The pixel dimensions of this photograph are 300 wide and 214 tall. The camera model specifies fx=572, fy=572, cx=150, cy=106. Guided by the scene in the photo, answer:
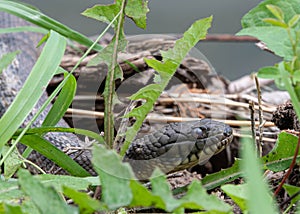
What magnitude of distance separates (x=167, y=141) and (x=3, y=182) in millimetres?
678

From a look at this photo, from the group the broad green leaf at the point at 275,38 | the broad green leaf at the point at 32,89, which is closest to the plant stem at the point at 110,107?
the broad green leaf at the point at 32,89

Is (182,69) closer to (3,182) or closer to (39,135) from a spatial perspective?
(39,135)

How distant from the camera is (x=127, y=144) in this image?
75cm

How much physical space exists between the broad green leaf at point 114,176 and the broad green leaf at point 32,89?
1.05 feet

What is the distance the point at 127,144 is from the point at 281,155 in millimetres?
224

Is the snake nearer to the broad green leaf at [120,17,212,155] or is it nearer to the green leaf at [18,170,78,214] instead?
the broad green leaf at [120,17,212,155]

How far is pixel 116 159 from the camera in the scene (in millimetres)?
469

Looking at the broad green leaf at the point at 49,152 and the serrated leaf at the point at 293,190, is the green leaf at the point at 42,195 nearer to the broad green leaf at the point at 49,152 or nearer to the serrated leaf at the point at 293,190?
the serrated leaf at the point at 293,190

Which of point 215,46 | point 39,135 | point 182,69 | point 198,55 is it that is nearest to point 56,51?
point 39,135

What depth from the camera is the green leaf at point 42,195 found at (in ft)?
1.46

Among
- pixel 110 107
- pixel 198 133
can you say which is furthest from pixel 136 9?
pixel 198 133

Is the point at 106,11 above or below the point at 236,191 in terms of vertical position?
above

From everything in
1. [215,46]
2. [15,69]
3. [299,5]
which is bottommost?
[15,69]

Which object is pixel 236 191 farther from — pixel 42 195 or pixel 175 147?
pixel 175 147
